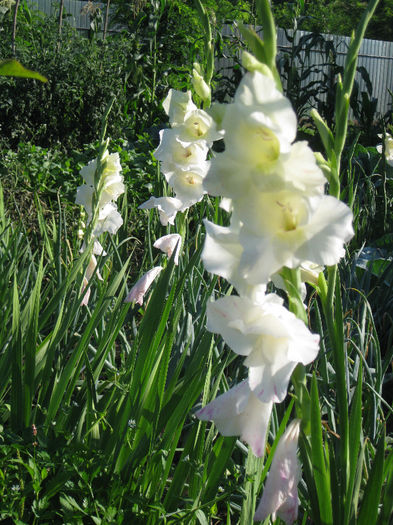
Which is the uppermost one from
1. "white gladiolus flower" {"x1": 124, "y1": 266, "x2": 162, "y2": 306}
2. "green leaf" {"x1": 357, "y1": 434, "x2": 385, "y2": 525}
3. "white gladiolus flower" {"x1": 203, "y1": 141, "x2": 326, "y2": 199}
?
"white gladiolus flower" {"x1": 203, "y1": 141, "x2": 326, "y2": 199}

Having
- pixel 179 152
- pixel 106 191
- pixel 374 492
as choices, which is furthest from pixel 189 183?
pixel 374 492

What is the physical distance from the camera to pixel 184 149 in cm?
188

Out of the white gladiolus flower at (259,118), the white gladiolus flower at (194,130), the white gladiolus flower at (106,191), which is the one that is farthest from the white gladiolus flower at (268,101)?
the white gladiolus flower at (106,191)

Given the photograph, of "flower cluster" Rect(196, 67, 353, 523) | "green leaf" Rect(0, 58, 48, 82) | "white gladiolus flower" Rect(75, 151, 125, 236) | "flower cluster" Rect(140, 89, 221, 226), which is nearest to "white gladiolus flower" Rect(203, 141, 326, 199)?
"flower cluster" Rect(196, 67, 353, 523)

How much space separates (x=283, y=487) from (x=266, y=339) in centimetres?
21

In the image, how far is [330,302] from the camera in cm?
92

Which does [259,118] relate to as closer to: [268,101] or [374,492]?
[268,101]

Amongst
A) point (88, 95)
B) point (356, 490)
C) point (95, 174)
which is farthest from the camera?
point (88, 95)

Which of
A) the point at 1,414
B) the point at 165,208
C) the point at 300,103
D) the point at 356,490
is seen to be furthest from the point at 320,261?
the point at 300,103

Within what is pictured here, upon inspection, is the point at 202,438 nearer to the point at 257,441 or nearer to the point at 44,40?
the point at 257,441

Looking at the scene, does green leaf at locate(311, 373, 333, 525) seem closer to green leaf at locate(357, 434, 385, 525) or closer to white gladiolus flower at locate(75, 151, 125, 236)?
green leaf at locate(357, 434, 385, 525)

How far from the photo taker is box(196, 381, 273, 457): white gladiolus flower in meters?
0.80

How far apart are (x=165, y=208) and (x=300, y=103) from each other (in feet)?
16.3

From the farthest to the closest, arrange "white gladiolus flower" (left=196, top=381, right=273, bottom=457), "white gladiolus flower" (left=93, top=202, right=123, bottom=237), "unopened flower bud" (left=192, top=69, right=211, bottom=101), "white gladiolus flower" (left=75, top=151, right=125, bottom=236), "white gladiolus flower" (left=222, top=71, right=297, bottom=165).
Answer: "white gladiolus flower" (left=93, top=202, right=123, bottom=237)
"white gladiolus flower" (left=75, top=151, right=125, bottom=236)
"unopened flower bud" (left=192, top=69, right=211, bottom=101)
"white gladiolus flower" (left=196, top=381, right=273, bottom=457)
"white gladiolus flower" (left=222, top=71, right=297, bottom=165)
